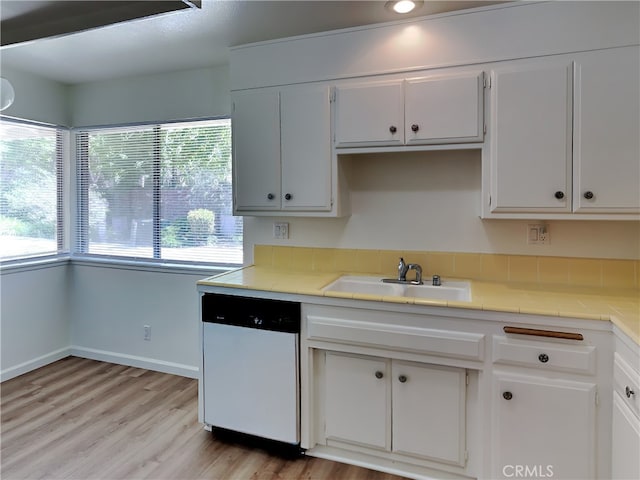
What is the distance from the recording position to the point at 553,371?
175 cm

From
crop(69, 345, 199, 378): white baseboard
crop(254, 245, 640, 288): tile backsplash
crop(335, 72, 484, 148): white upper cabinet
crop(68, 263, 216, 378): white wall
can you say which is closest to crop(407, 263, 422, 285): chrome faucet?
crop(254, 245, 640, 288): tile backsplash

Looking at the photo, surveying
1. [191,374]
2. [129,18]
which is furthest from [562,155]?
[191,374]

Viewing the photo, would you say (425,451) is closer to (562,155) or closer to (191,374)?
(562,155)

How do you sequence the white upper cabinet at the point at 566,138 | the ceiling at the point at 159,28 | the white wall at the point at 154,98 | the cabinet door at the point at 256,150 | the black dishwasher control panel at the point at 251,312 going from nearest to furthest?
the ceiling at the point at 159,28, the white upper cabinet at the point at 566,138, the black dishwasher control panel at the point at 251,312, the cabinet door at the point at 256,150, the white wall at the point at 154,98

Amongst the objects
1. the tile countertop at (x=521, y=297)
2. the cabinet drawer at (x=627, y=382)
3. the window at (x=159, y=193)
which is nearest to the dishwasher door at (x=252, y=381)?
the tile countertop at (x=521, y=297)

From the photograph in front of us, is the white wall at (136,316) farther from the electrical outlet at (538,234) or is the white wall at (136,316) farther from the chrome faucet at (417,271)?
the electrical outlet at (538,234)

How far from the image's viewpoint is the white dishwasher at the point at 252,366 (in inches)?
85.2

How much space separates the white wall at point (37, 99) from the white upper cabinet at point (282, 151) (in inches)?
75.8

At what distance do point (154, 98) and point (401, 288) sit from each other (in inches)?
97.7

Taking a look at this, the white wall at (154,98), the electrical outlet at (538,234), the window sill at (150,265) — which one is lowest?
the window sill at (150,265)

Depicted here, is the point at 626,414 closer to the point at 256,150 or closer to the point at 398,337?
the point at 398,337

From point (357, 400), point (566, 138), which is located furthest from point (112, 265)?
point (566, 138)

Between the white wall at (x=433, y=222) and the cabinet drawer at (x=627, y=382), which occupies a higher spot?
the white wall at (x=433, y=222)

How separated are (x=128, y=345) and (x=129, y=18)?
270 cm
